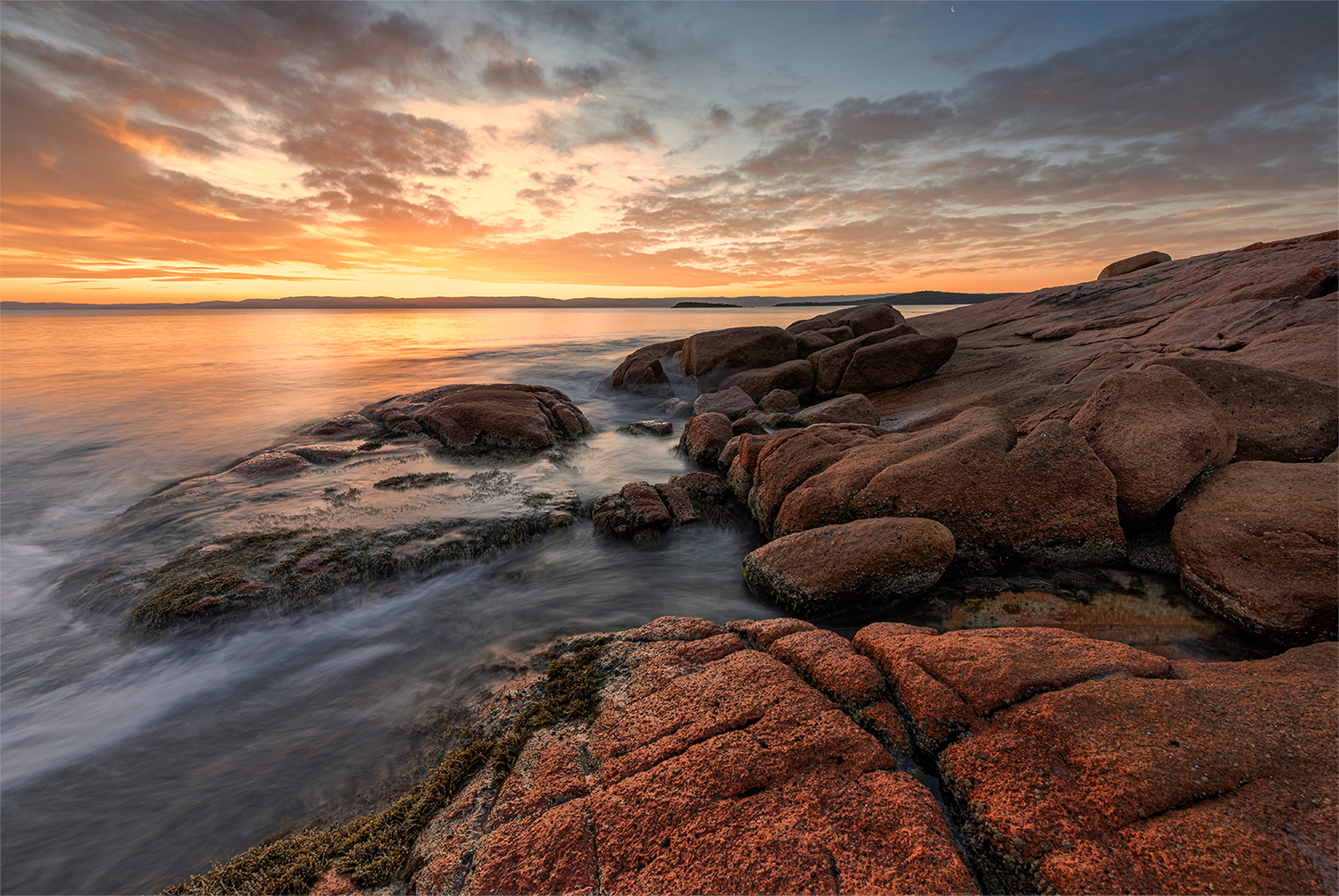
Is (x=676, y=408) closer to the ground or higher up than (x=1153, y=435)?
closer to the ground

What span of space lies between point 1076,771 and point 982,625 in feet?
7.57

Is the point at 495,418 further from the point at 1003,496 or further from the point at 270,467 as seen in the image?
the point at 1003,496

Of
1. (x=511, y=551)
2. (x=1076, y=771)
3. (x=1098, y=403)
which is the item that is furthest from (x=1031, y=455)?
(x=511, y=551)

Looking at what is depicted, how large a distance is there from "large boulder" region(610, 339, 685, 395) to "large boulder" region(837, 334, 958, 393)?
7.29m

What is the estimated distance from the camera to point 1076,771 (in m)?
2.32

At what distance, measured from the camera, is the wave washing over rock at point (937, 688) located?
212cm

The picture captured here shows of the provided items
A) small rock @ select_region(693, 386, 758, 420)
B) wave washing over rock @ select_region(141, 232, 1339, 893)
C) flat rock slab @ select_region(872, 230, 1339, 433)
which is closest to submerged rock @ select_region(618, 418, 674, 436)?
small rock @ select_region(693, 386, 758, 420)

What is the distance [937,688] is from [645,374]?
55.4 feet

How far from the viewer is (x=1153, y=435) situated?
5055 mm

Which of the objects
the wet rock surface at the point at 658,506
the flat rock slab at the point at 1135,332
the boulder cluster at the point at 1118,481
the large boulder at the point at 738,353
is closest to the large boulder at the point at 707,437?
the boulder cluster at the point at 1118,481

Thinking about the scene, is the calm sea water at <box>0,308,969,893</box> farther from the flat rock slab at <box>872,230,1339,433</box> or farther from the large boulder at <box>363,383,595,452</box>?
the flat rock slab at <box>872,230,1339,433</box>

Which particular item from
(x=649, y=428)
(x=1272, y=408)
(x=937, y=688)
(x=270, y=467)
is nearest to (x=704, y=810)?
(x=937, y=688)

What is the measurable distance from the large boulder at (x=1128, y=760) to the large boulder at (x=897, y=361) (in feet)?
35.1

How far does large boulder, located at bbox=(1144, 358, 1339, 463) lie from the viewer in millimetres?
5164
